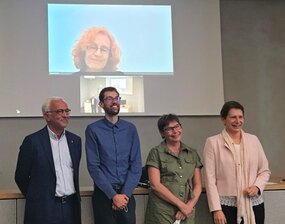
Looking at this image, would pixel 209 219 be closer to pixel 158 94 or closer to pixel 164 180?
pixel 164 180

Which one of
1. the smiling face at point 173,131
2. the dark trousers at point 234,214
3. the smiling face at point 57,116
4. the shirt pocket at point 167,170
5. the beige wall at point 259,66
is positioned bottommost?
the dark trousers at point 234,214

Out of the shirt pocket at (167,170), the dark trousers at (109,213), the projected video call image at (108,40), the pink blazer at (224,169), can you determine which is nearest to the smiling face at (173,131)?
the shirt pocket at (167,170)

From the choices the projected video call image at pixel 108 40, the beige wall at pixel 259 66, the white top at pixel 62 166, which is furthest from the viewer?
the beige wall at pixel 259 66

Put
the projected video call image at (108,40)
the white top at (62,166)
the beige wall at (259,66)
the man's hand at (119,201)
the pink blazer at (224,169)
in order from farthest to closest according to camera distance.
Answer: the beige wall at (259,66) < the projected video call image at (108,40) < the pink blazer at (224,169) < the white top at (62,166) < the man's hand at (119,201)

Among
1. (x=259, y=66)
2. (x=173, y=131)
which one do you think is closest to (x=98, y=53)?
(x=259, y=66)

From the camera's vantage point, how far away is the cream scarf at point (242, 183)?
2.74 m

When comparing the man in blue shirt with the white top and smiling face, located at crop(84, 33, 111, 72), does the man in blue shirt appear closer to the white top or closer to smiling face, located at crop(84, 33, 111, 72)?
the white top

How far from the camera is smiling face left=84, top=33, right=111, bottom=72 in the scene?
4.77 meters

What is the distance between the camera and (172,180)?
2.76 m

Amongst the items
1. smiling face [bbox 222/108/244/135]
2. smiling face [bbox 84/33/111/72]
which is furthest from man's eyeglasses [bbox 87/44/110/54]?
smiling face [bbox 222/108/244/135]

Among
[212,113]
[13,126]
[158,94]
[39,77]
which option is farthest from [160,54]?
[13,126]

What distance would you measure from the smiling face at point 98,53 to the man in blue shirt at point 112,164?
200 centimetres

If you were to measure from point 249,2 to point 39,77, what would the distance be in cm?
266

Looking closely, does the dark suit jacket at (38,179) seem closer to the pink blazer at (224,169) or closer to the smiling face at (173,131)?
the smiling face at (173,131)
